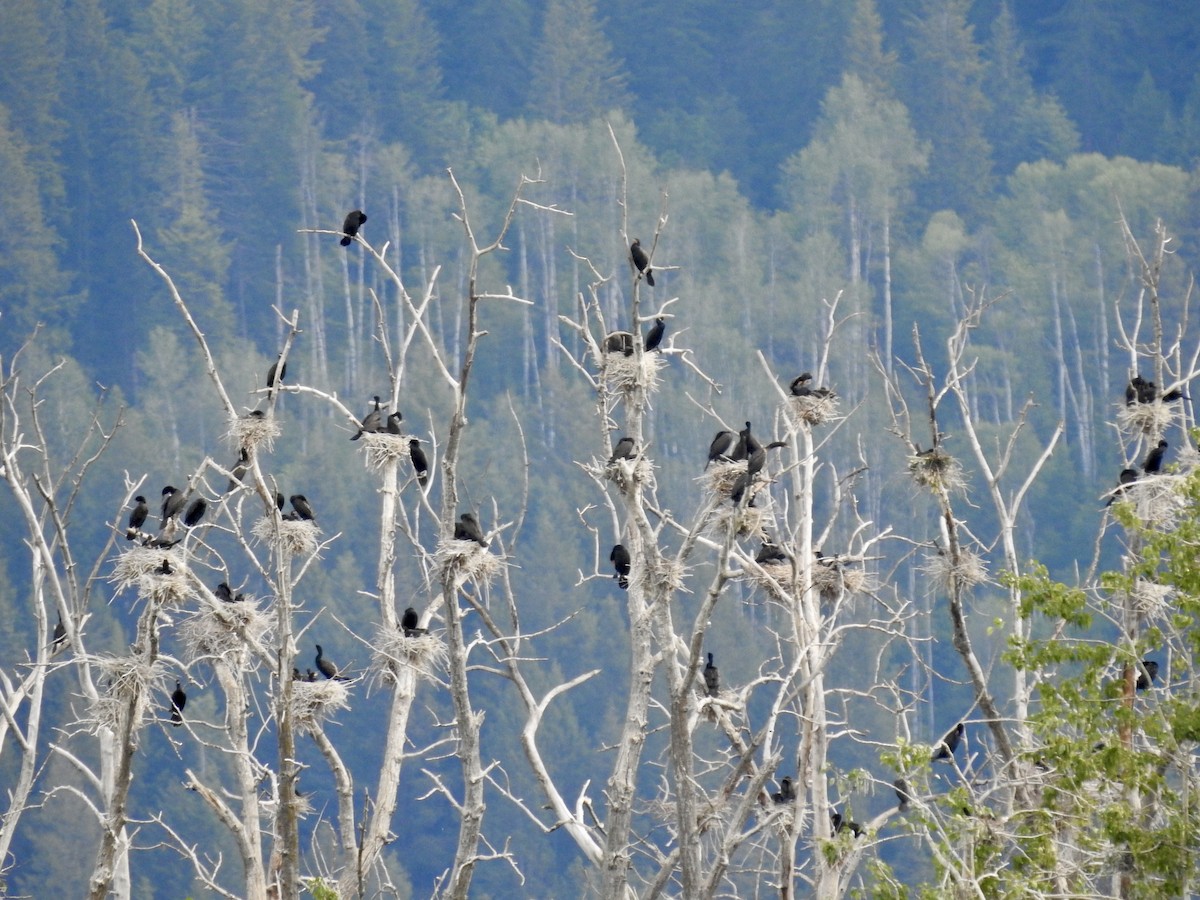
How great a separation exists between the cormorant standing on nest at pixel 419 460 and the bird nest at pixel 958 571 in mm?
3681

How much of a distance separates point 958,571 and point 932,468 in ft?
2.76

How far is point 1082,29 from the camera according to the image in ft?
328

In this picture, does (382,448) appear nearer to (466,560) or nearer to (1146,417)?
(466,560)

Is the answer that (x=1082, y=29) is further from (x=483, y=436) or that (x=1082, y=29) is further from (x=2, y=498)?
(x=2, y=498)

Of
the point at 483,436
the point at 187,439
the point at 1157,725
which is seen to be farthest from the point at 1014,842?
the point at 187,439

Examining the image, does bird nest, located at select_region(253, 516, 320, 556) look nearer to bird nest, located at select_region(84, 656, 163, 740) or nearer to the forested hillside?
the forested hillside

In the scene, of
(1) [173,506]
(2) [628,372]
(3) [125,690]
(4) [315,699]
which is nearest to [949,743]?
(2) [628,372]

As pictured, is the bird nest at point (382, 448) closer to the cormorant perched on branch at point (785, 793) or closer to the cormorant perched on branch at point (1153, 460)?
the cormorant perched on branch at point (785, 793)

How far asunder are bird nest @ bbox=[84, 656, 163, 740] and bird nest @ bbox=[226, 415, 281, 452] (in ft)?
5.12

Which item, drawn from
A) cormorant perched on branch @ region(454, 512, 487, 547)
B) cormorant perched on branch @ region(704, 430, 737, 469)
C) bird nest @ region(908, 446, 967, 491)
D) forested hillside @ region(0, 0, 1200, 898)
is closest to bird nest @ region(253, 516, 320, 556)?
forested hillside @ region(0, 0, 1200, 898)

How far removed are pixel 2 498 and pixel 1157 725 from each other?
2377 inches

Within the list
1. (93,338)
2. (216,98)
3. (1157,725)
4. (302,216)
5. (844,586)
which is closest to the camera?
(1157,725)

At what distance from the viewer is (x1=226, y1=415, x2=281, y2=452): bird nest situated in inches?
468

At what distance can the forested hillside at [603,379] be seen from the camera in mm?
12414
